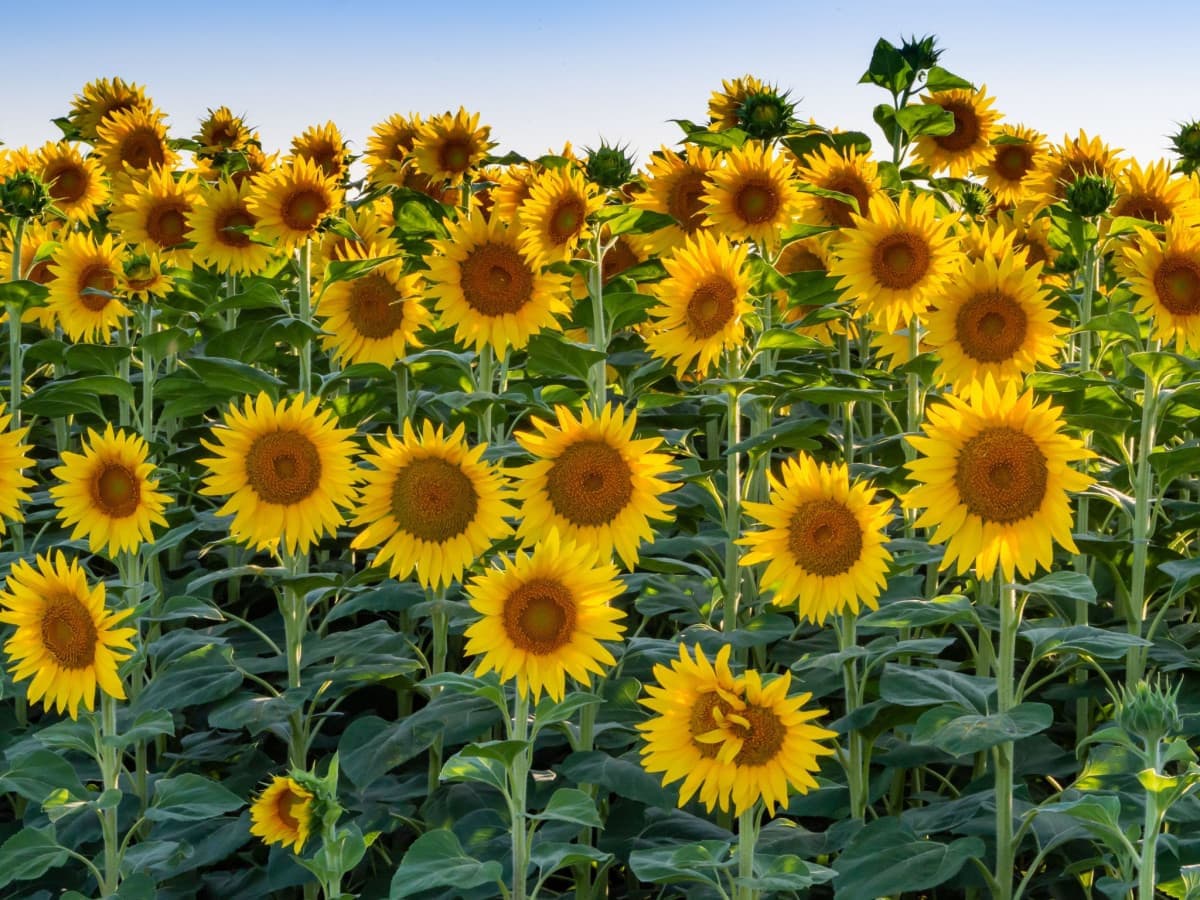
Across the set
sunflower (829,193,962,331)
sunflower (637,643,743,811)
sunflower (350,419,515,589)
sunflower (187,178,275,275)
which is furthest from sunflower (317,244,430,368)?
sunflower (637,643,743,811)

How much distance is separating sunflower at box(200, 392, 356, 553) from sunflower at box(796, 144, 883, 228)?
179cm

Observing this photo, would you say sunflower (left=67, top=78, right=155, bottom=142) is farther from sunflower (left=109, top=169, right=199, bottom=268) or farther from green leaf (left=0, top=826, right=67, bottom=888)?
green leaf (left=0, top=826, right=67, bottom=888)

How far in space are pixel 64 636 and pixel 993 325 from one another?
7.57 feet

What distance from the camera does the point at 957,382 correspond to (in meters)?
3.72

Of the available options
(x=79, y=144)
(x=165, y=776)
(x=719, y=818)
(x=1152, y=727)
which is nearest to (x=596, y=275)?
(x=719, y=818)

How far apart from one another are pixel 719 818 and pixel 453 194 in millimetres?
3170

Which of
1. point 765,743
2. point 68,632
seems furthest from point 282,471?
point 765,743

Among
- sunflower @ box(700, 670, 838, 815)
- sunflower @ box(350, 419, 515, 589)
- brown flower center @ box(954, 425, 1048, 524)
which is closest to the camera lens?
sunflower @ box(700, 670, 838, 815)

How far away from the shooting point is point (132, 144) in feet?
23.6

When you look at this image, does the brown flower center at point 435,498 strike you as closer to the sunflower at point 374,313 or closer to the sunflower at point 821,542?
the sunflower at point 821,542

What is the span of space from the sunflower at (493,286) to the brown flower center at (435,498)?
2.71ft

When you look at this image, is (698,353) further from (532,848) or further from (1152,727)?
(1152,727)

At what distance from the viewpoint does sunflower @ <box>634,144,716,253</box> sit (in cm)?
482

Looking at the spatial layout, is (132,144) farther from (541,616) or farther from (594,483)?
(541,616)
